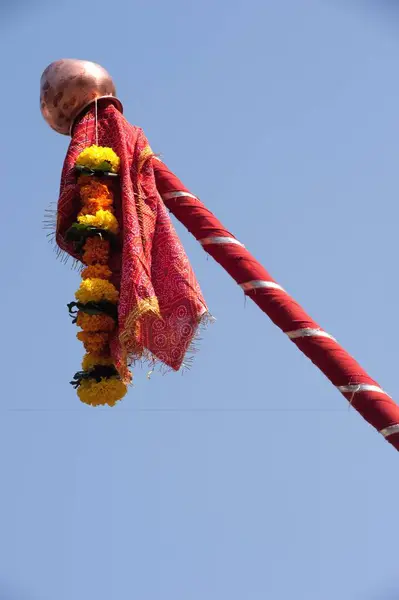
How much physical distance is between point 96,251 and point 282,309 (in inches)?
51.9

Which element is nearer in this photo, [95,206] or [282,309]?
[282,309]

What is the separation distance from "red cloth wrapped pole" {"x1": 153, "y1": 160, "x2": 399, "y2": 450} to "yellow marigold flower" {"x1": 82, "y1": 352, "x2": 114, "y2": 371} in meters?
1.02

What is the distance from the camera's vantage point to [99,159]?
7.52 meters

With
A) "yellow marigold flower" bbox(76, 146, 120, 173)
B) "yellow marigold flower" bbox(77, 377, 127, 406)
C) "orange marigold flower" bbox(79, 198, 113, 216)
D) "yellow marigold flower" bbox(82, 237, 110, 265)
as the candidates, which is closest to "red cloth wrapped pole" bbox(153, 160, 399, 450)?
"yellow marigold flower" bbox(76, 146, 120, 173)

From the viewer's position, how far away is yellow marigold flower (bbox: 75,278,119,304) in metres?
7.16

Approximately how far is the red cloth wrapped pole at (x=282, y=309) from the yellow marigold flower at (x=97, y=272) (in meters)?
0.71

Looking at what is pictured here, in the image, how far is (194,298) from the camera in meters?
7.17

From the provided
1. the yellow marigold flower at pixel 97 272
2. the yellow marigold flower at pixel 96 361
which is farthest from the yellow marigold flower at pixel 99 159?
the yellow marigold flower at pixel 96 361

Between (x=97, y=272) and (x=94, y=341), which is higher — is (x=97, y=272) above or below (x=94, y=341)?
above

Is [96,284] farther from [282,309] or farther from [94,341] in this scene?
[282,309]

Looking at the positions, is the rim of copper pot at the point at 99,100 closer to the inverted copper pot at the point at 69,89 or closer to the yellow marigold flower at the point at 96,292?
the inverted copper pot at the point at 69,89

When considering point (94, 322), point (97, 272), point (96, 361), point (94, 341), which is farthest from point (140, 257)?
point (96, 361)

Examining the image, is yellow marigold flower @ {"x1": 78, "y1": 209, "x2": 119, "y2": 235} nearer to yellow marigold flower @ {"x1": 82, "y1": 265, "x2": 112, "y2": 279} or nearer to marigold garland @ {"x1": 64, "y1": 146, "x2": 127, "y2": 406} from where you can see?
marigold garland @ {"x1": 64, "y1": 146, "x2": 127, "y2": 406}

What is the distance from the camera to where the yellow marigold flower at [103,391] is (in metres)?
7.17
